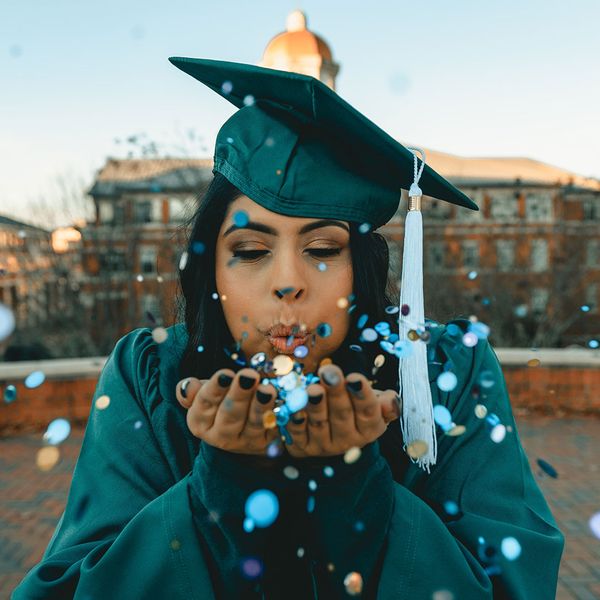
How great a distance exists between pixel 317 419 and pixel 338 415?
43 mm

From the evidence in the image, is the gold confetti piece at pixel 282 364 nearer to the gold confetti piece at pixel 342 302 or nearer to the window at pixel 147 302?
the gold confetti piece at pixel 342 302

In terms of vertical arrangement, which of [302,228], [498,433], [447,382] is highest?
[302,228]

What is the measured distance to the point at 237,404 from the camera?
1.01 meters

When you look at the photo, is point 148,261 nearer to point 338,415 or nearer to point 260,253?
point 260,253

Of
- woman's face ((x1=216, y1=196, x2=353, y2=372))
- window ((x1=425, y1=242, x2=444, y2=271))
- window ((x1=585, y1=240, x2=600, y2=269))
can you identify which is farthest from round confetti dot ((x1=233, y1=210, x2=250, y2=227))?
window ((x1=585, y1=240, x2=600, y2=269))

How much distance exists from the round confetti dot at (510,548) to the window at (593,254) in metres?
19.1

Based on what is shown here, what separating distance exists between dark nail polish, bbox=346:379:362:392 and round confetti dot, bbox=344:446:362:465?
176 millimetres

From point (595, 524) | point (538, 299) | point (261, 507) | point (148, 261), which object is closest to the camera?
point (261, 507)

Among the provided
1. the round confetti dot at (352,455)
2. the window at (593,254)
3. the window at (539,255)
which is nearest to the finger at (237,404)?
the round confetti dot at (352,455)

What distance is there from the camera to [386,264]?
185cm

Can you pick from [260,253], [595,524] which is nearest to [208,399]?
[260,253]

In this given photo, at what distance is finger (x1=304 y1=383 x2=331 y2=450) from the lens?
1006 millimetres

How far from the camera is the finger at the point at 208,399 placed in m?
1.00

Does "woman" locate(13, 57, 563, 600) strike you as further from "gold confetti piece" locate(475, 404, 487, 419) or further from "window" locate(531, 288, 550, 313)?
"window" locate(531, 288, 550, 313)
